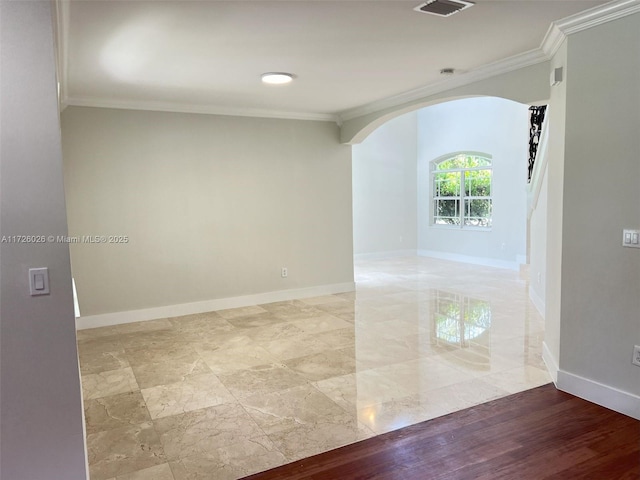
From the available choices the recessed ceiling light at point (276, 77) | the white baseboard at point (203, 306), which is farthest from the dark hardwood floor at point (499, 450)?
the white baseboard at point (203, 306)

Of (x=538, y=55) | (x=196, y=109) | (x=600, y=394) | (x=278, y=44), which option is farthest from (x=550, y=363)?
(x=196, y=109)

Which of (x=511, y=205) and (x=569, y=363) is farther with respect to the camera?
(x=511, y=205)

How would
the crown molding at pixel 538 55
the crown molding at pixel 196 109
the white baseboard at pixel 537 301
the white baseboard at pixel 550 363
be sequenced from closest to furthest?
the crown molding at pixel 538 55
the white baseboard at pixel 550 363
the crown molding at pixel 196 109
the white baseboard at pixel 537 301

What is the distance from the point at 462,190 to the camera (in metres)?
9.59

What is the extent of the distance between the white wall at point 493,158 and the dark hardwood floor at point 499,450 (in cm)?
577

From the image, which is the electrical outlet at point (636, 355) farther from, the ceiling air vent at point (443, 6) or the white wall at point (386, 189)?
the white wall at point (386, 189)

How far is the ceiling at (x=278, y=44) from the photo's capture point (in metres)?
2.65

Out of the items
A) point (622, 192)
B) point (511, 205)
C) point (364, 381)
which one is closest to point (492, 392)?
point (364, 381)

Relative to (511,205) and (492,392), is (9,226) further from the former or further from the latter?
(511,205)

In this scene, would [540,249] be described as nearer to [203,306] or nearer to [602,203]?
[602,203]

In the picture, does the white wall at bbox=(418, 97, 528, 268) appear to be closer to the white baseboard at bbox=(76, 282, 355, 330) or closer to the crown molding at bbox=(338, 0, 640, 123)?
the white baseboard at bbox=(76, 282, 355, 330)

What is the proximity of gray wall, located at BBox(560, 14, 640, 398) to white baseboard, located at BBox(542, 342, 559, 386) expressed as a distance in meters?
0.22

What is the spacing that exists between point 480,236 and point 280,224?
186 inches

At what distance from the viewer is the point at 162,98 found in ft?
16.1
